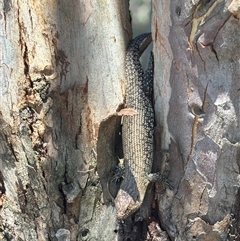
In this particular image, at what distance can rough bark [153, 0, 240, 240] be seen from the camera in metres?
1.85

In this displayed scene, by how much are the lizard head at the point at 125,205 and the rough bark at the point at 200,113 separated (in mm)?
137

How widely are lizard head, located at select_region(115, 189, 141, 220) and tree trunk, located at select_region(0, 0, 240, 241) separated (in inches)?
1.5

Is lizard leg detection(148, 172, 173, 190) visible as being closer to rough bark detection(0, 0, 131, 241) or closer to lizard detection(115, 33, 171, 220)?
lizard detection(115, 33, 171, 220)

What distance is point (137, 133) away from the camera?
229 cm

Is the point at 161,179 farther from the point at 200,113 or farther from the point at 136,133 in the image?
the point at 200,113

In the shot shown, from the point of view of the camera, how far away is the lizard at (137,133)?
222cm

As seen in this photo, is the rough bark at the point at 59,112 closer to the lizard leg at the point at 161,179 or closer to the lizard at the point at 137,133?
the lizard at the point at 137,133

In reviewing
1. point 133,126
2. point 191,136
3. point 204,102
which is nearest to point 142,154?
point 133,126

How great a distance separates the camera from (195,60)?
1.92 meters

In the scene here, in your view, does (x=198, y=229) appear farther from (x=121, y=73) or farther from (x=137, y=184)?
(x=121, y=73)

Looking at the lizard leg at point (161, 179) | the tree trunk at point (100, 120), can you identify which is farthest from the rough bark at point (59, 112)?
the lizard leg at point (161, 179)

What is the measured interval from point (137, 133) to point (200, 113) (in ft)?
1.26

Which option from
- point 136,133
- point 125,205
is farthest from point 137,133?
point 125,205

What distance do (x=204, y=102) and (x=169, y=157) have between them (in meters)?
0.34
